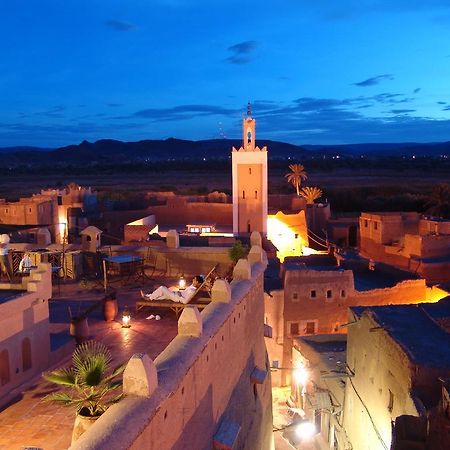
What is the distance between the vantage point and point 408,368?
10055mm

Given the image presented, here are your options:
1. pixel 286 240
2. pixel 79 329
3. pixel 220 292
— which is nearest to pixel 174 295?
pixel 79 329

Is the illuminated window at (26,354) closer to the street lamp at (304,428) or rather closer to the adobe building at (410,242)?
the street lamp at (304,428)

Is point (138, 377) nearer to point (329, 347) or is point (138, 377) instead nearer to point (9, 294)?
point (9, 294)

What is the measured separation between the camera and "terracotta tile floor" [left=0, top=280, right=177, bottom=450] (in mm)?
5863

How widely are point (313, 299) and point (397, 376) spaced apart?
6566 millimetres

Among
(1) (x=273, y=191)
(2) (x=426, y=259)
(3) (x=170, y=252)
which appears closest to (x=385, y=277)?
(2) (x=426, y=259)

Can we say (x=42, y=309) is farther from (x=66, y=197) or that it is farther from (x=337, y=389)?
(x=66, y=197)

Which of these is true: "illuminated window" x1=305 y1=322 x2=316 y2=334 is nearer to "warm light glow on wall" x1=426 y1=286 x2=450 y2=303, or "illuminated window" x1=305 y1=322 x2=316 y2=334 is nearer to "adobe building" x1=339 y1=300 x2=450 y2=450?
"adobe building" x1=339 y1=300 x2=450 y2=450

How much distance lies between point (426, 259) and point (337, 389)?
9708 millimetres

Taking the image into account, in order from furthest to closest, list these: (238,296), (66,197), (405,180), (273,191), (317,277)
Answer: (405,180) < (273,191) < (66,197) < (317,277) < (238,296)

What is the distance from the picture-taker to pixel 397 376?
10.6m

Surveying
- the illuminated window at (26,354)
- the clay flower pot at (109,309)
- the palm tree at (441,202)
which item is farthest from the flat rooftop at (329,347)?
the palm tree at (441,202)

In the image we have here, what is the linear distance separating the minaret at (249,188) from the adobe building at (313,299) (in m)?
14.0

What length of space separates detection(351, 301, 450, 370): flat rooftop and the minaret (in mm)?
17830
